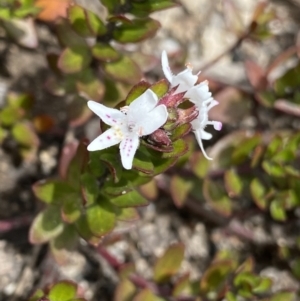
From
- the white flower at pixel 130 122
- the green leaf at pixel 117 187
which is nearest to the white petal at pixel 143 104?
the white flower at pixel 130 122

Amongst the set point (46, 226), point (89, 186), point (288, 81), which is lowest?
point (46, 226)

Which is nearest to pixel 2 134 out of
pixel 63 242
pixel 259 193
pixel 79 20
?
pixel 63 242

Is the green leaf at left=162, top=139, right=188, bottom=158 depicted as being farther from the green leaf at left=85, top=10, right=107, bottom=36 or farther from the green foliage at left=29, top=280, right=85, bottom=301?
the green leaf at left=85, top=10, right=107, bottom=36

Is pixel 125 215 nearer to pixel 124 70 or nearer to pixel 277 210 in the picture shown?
pixel 124 70

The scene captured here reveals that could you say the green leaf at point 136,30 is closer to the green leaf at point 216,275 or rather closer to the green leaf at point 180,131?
the green leaf at point 180,131

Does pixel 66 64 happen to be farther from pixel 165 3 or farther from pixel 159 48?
pixel 159 48

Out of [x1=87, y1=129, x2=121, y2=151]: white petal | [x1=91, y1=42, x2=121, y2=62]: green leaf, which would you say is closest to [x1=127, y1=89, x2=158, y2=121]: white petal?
[x1=87, y1=129, x2=121, y2=151]: white petal
